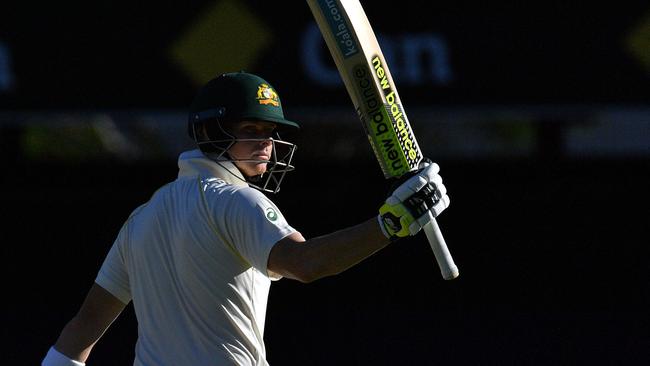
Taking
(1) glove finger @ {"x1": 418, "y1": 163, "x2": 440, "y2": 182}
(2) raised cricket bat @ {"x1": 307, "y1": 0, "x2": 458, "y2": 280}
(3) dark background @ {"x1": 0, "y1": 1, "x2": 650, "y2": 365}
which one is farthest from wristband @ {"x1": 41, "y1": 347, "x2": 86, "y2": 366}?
(3) dark background @ {"x1": 0, "y1": 1, "x2": 650, "y2": 365}

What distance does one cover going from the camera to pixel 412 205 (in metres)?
2.63

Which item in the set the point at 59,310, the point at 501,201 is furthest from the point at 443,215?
the point at 59,310

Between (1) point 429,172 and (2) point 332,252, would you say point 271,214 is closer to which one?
(2) point 332,252

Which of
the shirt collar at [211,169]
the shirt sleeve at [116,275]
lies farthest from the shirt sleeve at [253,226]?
the shirt sleeve at [116,275]

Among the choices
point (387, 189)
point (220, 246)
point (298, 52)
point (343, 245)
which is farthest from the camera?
point (387, 189)

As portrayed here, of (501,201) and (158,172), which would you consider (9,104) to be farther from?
(501,201)

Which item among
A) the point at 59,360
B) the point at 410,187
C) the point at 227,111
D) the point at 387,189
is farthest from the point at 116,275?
the point at 387,189

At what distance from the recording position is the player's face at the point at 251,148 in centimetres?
295

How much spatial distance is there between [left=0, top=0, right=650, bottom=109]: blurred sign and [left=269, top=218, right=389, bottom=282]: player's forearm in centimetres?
358

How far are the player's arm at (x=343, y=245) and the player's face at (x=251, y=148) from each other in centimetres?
37

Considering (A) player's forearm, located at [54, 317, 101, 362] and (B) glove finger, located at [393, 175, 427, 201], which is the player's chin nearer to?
(B) glove finger, located at [393, 175, 427, 201]

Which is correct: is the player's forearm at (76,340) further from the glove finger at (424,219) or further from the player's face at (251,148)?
the glove finger at (424,219)

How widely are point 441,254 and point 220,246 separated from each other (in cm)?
57

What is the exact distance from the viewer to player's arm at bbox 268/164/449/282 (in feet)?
8.43
